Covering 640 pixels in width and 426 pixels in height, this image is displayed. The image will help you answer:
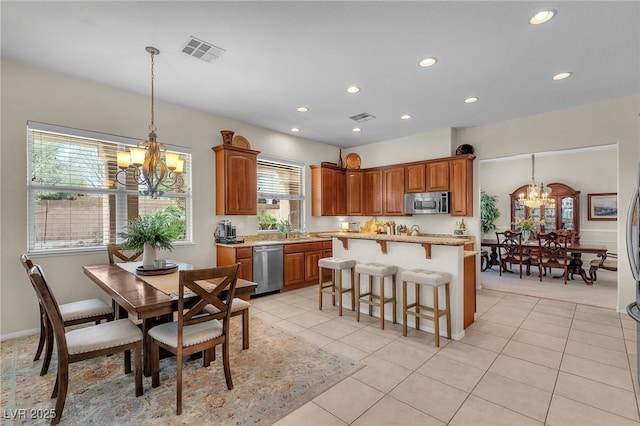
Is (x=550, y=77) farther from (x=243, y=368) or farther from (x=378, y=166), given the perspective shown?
(x=243, y=368)

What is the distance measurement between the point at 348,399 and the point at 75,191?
3910 millimetres

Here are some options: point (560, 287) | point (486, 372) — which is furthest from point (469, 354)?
point (560, 287)

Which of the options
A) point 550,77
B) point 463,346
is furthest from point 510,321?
point 550,77

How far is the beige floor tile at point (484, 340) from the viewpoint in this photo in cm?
310

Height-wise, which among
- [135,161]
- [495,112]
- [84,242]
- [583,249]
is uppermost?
[495,112]

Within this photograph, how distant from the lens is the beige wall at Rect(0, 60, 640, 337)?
10.7 ft

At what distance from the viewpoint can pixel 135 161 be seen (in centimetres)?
292

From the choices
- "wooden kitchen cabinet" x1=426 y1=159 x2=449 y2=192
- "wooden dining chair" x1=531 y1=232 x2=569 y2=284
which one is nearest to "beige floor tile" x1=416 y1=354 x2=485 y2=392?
"wooden kitchen cabinet" x1=426 y1=159 x2=449 y2=192

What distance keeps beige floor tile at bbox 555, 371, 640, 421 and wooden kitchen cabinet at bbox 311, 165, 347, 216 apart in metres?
4.70

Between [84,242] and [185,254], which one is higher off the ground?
[84,242]

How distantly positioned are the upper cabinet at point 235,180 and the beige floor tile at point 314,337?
2353mm

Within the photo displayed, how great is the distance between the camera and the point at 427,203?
5.79 m

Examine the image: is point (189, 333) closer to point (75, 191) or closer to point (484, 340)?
point (75, 191)

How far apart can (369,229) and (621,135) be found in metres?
4.25
